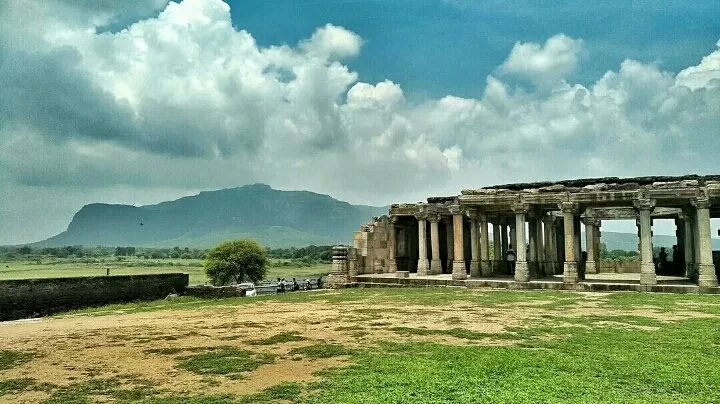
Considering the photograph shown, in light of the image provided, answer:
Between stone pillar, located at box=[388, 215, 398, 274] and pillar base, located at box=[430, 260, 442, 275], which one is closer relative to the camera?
pillar base, located at box=[430, 260, 442, 275]

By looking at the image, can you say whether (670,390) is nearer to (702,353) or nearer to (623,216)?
(702,353)

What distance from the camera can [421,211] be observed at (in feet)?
103

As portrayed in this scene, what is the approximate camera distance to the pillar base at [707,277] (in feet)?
71.9

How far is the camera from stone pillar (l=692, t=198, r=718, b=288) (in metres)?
22.0

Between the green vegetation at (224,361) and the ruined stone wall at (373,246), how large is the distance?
2151cm

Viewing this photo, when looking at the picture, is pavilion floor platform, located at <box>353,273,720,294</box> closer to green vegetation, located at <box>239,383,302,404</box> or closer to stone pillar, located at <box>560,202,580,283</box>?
stone pillar, located at <box>560,202,580,283</box>

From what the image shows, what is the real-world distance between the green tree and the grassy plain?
39.5m

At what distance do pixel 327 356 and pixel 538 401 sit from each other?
4513 mm

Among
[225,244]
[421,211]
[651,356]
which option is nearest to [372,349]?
[651,356]

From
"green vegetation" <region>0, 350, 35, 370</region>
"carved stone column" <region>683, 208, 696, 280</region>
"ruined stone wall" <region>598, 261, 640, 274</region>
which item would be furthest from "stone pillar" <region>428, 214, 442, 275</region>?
"green vegetation" <region>0, 350, 35, 370</region>

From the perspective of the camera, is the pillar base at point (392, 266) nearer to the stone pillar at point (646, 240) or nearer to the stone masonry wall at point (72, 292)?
the stone masonry wall at point (72, 292)

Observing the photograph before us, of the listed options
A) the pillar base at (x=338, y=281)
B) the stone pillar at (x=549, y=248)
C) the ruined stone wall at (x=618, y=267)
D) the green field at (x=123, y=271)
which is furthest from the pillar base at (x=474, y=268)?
the green field at (x=123, y=271)

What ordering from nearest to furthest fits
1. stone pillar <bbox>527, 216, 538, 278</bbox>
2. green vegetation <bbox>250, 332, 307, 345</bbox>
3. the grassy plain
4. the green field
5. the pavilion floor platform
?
1. the grassy plain
2. green vegetation <bbox>250, 332, 307, 345</bbox>
3. the pavilion floor platform
4. stone pillar <bbox>527, 216, 538, 278</bbox>
5. the green field

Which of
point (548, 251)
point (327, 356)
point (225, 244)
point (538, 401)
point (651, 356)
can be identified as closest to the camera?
point (538, 401)
